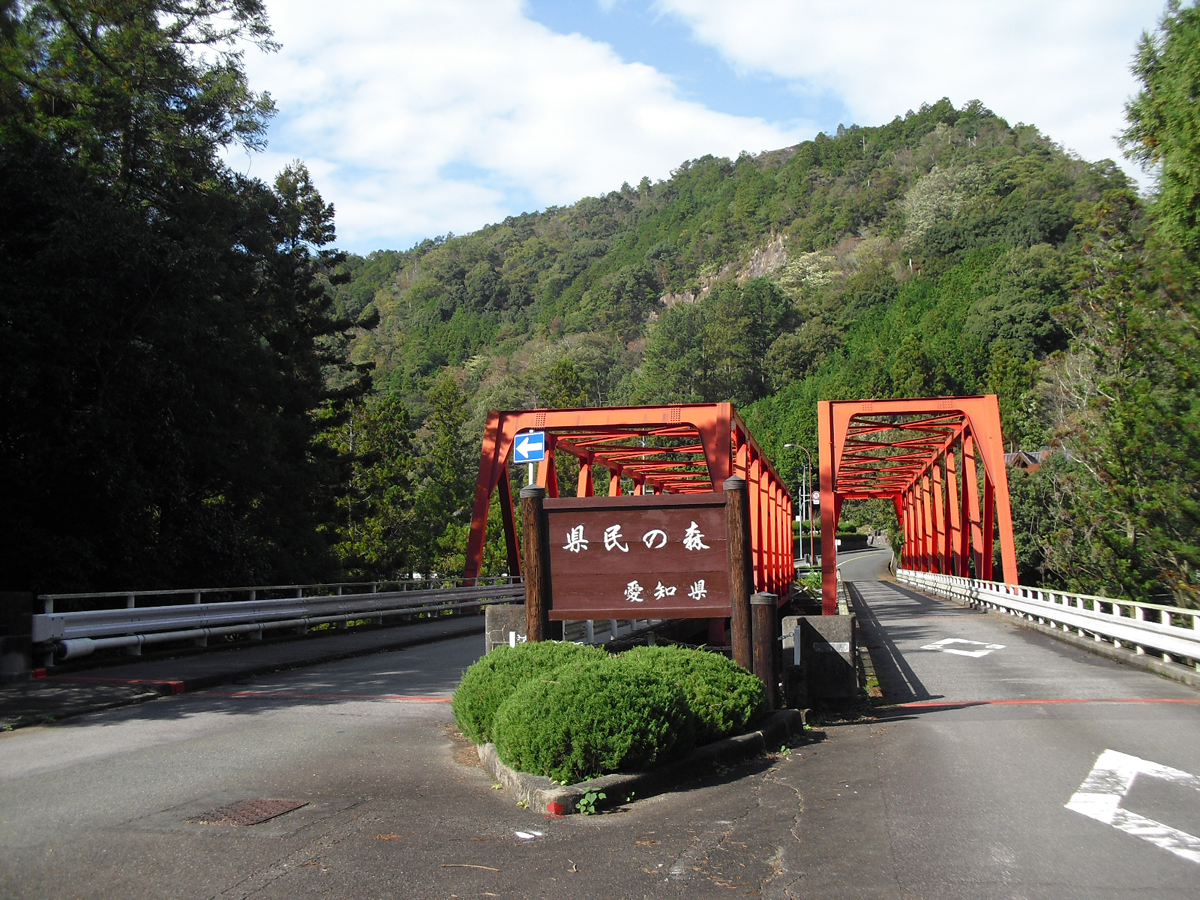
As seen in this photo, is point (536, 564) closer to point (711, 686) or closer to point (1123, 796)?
point (711, 686)

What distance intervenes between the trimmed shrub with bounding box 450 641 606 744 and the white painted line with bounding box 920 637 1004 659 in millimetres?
9497

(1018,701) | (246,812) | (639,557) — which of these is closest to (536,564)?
(639,557)

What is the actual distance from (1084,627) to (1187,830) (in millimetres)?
12617

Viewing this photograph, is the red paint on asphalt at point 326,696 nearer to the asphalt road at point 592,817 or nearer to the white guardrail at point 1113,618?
the asphalt road at point 592,817

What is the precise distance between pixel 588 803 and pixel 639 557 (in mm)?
2808

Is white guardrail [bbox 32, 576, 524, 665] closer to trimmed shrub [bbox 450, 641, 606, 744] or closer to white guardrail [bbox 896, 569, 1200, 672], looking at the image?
trimmed shrub [bbox 450, 641, 606, 744]

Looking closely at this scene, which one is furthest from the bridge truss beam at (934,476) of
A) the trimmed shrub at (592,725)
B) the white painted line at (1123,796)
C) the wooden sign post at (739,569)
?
the trimmed shrub at (592,725)

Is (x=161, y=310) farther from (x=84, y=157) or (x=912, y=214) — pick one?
(x=912, y=214)

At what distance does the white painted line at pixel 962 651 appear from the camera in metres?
15.1

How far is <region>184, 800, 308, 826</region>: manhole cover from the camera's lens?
5076 mm

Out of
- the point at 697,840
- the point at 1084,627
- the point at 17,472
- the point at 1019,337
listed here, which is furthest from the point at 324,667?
the point at 1019,337

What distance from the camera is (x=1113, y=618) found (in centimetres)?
1461

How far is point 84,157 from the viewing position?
17188mm

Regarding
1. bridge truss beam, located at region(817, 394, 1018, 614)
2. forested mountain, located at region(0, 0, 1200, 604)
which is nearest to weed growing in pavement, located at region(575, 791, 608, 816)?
forested mountain, located at region(0, 0, 1200, 604)
